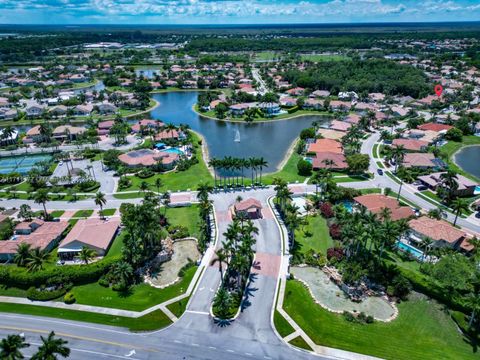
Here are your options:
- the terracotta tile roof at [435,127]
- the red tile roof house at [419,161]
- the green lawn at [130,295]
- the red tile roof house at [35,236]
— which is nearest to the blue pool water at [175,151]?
the red tile roof house at [35,236]

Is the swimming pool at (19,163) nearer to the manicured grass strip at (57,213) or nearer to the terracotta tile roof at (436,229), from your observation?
the manicured grass strip at (57,213)

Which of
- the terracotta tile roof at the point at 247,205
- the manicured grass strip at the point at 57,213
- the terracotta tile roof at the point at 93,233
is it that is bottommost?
the manicured grass strip at the point at 57,213

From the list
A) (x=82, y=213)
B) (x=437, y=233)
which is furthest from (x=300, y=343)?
(x=82, y=213)

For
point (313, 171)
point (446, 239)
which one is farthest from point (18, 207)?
point (446, 239)

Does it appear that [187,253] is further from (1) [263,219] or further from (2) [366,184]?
(2) [366,184]

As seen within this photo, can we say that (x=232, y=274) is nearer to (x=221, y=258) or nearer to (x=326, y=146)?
(x=221, y=258)
